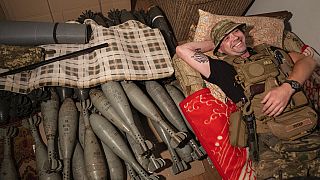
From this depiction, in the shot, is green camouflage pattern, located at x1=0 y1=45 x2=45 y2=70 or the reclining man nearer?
the reclining man

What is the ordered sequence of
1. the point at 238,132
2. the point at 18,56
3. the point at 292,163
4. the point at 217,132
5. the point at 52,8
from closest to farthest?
the point at 292,163
the point at 238,132
the point at 217,132
the point at 18,56
the point at 52,8

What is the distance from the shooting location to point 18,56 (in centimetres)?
216

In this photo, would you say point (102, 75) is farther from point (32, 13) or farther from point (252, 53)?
point (32, 13)

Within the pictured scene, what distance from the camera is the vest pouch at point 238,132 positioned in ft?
5.84

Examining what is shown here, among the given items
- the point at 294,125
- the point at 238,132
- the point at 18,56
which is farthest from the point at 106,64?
the point at 294,125

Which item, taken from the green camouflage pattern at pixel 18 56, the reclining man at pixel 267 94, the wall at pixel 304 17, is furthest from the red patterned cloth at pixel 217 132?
the green camouflage pattern at pixel 18 56

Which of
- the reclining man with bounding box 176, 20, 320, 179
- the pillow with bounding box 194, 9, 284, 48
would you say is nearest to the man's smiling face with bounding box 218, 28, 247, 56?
the reclining man with bounding box 176, 20, 320, 179

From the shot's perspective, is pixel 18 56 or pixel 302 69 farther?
pixel 18 56

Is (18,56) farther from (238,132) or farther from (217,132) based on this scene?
(238,132)

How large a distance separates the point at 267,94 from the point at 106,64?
122 centimetres

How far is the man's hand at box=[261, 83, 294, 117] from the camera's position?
179 centimetres

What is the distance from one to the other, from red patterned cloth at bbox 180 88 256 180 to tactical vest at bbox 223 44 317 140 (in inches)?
8.5

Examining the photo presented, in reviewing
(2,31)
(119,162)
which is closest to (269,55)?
(119,162)

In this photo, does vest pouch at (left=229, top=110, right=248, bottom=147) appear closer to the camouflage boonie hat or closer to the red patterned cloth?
the red patterned cloth
